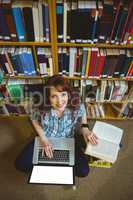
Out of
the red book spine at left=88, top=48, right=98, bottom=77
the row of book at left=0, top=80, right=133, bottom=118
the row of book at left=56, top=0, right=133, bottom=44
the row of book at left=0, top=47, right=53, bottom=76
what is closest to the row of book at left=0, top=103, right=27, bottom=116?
the row of book at left=0, top=80, right=133, bottom=118

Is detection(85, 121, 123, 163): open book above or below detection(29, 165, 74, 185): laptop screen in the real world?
above

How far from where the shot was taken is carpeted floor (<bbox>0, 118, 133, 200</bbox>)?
1.74 m

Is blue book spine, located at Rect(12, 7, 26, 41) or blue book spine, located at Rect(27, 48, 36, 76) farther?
blue book spine, located at Rect(27, 48, 36, 76)

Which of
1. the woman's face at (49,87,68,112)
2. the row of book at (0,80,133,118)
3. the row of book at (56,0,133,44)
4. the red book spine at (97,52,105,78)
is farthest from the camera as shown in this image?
the row of book at (0,80,133,118)

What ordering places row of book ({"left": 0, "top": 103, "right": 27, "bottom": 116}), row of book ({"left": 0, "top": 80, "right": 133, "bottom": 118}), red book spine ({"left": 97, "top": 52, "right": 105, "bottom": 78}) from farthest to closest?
row of book ({"left": 0, "top": 103, "right": 27, "bottom": 116}) → row of book ({"left": 0, "top": 80, "right": 133, "bottom": 118}) → red book spine ({"left": 97, "top": 52, "right": 105, "bottom": 78})

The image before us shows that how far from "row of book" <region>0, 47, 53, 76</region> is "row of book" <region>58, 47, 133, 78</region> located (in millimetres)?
98

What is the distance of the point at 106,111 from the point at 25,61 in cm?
98

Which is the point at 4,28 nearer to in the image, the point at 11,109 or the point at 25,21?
the point at 25,21

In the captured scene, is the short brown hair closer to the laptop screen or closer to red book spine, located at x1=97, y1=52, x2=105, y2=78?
red book spine, located at x1=97, y1=52, x2=105, y2=78

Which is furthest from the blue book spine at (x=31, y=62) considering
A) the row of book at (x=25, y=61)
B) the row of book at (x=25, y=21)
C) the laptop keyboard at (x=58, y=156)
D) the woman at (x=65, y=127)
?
the laptop keyboard at (x=58, y=156)

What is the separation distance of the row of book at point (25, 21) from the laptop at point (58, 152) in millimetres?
739

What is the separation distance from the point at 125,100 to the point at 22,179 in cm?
109

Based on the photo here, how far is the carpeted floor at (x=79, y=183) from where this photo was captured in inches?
68.6

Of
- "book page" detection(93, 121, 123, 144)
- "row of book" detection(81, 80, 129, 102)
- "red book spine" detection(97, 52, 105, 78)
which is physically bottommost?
"book page" detection(93, 121, 123, 144)
